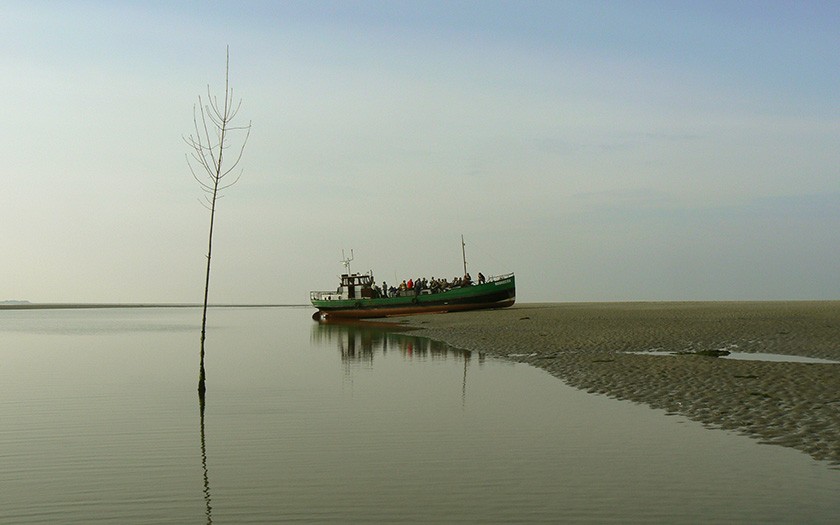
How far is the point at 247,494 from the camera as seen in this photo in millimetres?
10594

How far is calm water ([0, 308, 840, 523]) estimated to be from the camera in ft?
32.0

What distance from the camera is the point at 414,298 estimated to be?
68188mm

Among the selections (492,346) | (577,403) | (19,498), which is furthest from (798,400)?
(492,346)

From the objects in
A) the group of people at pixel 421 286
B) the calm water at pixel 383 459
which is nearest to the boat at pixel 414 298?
the group of people at pixel 421 286

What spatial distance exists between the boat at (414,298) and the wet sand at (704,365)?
18.3 metres

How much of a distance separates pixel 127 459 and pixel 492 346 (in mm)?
23155

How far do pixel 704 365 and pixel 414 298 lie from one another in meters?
46.0

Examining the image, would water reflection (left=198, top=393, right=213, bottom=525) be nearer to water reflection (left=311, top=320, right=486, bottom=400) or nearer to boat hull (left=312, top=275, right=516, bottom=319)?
water reflection (left=311, top=320, right=486, bottom=400)

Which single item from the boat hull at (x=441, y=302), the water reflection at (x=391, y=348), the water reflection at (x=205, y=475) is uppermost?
the boat hull at (x=441, y=302)

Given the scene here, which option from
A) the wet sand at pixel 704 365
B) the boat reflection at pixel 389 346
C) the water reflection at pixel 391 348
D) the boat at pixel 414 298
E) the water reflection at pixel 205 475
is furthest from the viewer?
the boat at pixel 414 298

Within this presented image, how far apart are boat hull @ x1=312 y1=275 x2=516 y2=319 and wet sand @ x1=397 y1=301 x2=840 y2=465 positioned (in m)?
18.3

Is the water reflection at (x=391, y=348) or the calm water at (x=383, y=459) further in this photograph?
the water reflection at (x=391, y=348)

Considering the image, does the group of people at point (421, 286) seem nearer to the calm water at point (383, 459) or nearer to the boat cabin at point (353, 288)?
the boat cabin at point (353, 288)

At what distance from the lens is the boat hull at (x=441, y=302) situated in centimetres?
6706
